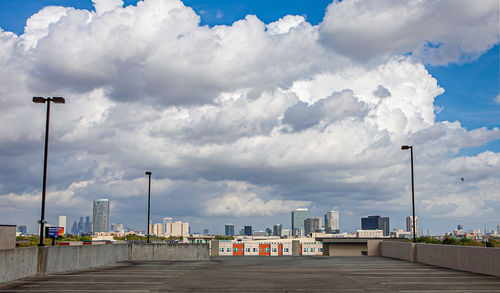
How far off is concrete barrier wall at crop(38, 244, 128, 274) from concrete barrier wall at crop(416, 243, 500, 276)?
19.3m

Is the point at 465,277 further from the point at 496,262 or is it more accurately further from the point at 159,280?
the point at 159,280

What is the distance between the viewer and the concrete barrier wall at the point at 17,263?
19.8m

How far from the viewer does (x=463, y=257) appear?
26703 millimetres

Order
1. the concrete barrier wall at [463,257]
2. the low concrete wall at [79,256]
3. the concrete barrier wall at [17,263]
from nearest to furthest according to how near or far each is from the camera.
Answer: the concrete barrier wall at [17,263] → the low concrete wall at [79,256] → the concrete barrier wall at [463,257]

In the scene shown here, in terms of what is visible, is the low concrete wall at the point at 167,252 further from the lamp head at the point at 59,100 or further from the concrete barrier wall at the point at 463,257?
the concrete barrier wall at the point at 463,257

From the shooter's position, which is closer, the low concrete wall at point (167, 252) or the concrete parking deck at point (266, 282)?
the concrete parking deck at point (266, 282)

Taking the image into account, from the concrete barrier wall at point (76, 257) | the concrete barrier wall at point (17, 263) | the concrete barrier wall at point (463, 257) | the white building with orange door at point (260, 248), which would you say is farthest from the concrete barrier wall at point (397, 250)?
the white building with orange door at point (260, 248)

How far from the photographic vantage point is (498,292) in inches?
689

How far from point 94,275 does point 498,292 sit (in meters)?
16.3

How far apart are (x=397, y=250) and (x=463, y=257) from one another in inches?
440

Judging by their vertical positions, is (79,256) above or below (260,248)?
above

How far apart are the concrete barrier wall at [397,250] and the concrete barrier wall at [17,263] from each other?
22967 millimetres

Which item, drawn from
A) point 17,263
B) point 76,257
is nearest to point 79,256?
point 76,257

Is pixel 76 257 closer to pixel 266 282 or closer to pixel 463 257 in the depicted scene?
pixel 266 282
